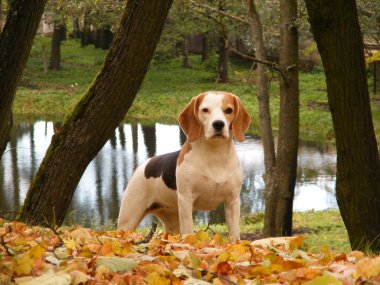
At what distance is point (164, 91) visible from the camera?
154ft

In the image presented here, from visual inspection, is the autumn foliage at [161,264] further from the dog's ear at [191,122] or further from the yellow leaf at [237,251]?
the dog's ear at [191,122]

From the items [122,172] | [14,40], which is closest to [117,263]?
[14,40]

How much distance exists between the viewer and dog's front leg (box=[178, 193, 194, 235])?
7156mm

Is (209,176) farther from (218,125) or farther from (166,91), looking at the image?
(166,91)

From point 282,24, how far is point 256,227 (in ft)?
15.5

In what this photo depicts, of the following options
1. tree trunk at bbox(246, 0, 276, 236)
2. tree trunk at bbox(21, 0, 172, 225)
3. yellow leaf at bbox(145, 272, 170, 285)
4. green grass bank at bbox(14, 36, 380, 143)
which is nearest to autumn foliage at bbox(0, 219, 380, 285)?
yellow leaf at bbox(145, 272, 170, 285)

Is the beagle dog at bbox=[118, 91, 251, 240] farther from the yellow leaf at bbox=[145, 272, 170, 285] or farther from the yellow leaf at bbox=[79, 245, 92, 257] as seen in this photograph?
the yellow leaf at bbox=[145, 272, 170, 285]

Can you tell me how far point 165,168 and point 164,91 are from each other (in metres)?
39.6

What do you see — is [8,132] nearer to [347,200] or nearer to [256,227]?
[347,200]

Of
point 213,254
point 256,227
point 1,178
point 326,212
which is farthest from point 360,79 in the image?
point 1,178

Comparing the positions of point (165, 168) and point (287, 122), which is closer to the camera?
point (165, 168)

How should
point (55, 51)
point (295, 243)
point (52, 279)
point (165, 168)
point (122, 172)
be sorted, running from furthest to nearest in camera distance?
point (55, 51)
point (122, 172)
point (165, 168)
point (295, 243)
point (52, 279)

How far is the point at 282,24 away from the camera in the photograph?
13.1 m

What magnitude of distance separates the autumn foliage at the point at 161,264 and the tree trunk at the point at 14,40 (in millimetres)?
1155
